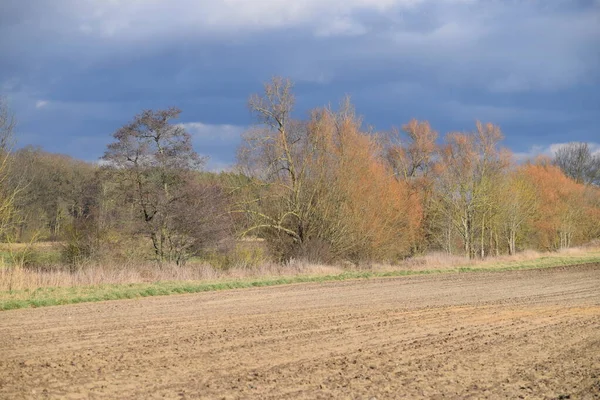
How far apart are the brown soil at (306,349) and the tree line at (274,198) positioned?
14.1 m

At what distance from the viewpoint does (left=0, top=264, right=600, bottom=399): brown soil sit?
8.58m

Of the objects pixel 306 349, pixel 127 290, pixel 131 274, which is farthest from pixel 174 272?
pixel 306 349

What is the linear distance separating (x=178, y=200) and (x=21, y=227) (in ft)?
37.7

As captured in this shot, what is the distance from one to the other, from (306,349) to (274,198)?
29.5 meters

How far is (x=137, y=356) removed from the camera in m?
10.9

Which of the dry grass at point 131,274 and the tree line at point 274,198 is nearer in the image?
the dry grass at point 131,274

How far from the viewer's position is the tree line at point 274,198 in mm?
35406

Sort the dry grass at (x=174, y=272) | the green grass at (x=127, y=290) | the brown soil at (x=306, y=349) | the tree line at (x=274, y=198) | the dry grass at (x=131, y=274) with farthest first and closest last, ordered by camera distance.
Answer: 1. the tree line at (x=274, y=198)
2. the dry grass at (x=174, y=272)
3. the dry grass at (x=131, y=274)
4. the green grass at (x=127, y=290)
5. the brown soil at (x=306, y=349)

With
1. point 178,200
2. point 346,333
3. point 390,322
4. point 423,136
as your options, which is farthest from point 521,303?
point 423,136

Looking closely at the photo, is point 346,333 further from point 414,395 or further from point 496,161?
point 496,161

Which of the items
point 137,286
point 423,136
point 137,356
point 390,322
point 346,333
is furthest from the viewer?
point 423,136

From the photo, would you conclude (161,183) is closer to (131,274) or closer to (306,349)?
(131,274)

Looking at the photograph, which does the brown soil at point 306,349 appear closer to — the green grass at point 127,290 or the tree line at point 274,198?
the green grass at point 127,290

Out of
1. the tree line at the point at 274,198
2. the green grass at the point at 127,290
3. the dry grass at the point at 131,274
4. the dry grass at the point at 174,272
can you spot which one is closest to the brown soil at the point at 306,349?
the green grass at the point at 127,290
